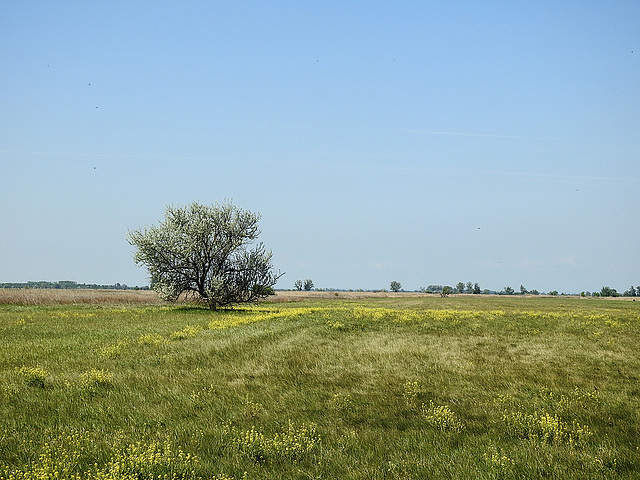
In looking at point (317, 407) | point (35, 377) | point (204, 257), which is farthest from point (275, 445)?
point (204, 257)

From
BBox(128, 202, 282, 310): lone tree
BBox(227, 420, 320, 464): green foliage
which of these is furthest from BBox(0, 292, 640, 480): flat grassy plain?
BBox(128, 202, 282, 310): lone tree

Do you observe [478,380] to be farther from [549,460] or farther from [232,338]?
[232,338]

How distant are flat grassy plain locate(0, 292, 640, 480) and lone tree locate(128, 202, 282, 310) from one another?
62.3 feet

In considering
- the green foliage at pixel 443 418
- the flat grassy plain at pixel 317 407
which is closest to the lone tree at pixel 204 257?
the flat grassy plain at pixel 317 407

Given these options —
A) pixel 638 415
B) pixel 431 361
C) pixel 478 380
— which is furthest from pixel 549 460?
pixel 431 361

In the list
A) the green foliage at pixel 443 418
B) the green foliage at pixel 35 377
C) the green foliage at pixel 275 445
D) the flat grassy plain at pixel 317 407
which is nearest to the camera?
the flat grassy plain at pixel 317 407

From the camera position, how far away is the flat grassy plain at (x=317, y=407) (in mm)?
8250

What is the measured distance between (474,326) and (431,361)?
10.0 m

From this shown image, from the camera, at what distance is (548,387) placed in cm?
1429

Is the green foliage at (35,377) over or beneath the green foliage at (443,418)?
over

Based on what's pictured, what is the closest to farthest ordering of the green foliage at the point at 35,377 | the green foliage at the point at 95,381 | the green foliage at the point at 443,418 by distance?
1. the green foliage at the point at 443,418
2. the green foliage at the point at 95,381
3. the green foliage at the point at 35,377

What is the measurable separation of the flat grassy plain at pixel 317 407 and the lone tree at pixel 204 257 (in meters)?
19.0

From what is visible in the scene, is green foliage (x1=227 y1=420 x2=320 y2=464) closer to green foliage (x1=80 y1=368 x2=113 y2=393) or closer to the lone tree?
green foliage (x1=80 y1=368 x2=113 y2=393)

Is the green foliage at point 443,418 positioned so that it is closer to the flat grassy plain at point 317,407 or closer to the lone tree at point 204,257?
the flat grassy plain at point 317,407
